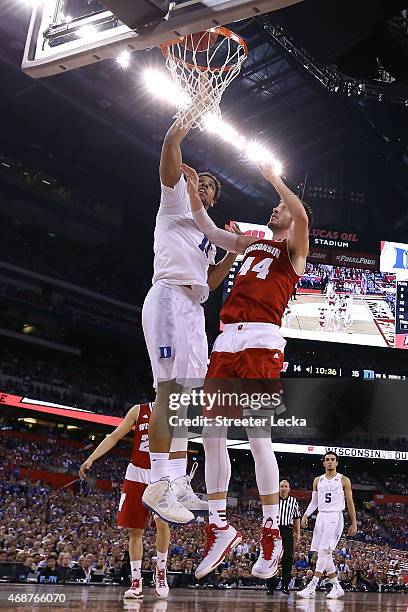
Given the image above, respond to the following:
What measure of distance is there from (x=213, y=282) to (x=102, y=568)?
7.37m

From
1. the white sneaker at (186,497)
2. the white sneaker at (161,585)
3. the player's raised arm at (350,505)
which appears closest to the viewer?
the white sneaker at (186,497)

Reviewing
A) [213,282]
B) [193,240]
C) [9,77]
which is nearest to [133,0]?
[193,240]

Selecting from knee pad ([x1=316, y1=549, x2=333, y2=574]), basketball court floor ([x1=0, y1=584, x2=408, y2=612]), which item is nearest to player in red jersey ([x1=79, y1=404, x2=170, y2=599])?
basketball court floor ([x1=0, y1=584, x2=408, y2=612])

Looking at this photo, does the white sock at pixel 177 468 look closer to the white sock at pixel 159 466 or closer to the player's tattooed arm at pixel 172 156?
the white sock at pixel 159 466

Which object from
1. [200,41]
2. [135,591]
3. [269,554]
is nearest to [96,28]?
[200,41]

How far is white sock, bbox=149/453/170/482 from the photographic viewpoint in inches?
175

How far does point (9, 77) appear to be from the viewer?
2122 centimetres

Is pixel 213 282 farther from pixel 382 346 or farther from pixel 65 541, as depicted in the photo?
pixel 382 346

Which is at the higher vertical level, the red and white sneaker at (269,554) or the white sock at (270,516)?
the white sock at (270,516)

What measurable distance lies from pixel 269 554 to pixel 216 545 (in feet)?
1.09

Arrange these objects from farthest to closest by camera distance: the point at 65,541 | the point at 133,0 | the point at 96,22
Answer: the point at 65,541 < the point at 96,22 < the point at 133,0

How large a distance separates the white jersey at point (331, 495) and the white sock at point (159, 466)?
582cm

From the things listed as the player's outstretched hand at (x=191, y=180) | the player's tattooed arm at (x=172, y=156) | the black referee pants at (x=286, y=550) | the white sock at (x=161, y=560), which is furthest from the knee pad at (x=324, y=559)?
the player's tattooed arm at (x=172, y=156)

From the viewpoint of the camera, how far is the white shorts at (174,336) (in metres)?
4.58
